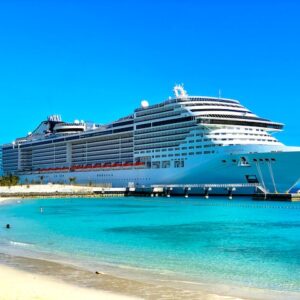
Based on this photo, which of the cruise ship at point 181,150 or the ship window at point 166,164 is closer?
the cruise ship at point 181,150

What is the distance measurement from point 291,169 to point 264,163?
3.12 m

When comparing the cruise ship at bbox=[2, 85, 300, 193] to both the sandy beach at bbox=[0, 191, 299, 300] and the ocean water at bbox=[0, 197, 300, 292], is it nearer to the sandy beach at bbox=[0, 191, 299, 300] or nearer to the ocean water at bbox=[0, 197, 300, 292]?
the ocean water at bbox=[0, 197, 300, 292]

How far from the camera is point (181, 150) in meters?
70.0

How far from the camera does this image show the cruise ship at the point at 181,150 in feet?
199

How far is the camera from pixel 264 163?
59.5 metres

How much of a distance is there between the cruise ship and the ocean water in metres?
22.3

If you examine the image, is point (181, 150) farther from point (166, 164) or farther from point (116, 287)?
point (116, 287)

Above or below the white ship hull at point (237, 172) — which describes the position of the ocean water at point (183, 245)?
below

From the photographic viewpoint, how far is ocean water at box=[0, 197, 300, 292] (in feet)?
55.3

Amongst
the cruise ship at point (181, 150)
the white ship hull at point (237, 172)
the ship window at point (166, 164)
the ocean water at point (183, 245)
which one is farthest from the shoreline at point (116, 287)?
the ship window at point (166, 164)

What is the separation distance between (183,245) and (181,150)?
153 ft

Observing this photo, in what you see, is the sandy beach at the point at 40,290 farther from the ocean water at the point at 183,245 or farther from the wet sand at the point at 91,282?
the ocean water at the point at 183,245

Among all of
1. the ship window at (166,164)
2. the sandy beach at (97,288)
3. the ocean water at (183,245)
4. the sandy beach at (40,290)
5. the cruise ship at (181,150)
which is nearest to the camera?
the sandy beach at (40,290)

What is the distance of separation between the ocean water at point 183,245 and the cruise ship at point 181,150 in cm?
2226
